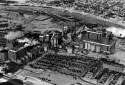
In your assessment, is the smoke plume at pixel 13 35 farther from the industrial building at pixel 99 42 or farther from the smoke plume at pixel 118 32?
the smoke plume at pixel 118 32

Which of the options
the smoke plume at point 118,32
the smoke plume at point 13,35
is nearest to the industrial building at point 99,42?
the smoke plume at point 118,32

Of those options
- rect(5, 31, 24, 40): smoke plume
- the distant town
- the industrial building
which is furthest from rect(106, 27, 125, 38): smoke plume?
rect(5, 31, 24, 40): smoke plume

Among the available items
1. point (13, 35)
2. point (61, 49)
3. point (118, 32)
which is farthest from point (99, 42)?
point (13, 35)

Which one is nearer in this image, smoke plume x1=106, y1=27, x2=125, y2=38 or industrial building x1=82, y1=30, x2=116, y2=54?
industrial building x1=82, y1=30, x2=116, y2=54

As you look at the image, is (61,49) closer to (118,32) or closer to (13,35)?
(13,35)

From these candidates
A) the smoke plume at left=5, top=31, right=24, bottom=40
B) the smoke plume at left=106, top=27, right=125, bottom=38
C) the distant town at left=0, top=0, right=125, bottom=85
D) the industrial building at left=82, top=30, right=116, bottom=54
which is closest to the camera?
the distant town at left=0, top=0, right=125, bottom=85

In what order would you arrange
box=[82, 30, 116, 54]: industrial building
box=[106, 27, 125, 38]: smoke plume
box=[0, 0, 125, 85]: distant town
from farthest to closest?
box=[106, 27, 125, 38]: smoke plume, box=[82, 30, 116, 54]: industrial building, box=[0, 0, 125, 85]: distant town

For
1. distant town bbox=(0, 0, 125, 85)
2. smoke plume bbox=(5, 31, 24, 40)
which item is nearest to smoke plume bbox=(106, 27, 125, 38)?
distant town bbox=(0, 0, 125, 85)

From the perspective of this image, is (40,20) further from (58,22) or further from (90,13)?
(90,13)

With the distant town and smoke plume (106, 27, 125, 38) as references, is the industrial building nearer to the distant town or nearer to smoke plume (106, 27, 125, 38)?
the distant town

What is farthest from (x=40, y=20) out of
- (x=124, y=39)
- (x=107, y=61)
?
(x=107, y=61)

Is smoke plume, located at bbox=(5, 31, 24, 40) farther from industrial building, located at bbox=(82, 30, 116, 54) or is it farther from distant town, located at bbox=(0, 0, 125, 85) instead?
industrial building, located at bbox=(82, 30, 116, 54)
